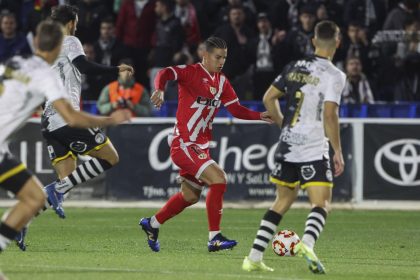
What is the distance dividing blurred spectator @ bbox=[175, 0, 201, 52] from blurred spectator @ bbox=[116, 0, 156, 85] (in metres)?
0.50

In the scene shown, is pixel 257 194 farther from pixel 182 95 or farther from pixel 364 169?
pixel 182 95

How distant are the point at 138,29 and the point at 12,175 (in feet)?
43.0

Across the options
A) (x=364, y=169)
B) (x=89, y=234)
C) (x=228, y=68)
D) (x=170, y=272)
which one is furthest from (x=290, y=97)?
(x=228, y=68)

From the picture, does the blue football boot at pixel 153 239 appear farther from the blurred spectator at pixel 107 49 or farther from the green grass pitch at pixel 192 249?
the blurred spectator at pixel 107 49

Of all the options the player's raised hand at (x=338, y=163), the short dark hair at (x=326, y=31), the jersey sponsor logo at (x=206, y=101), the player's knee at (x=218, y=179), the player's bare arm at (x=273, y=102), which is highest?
the short dark hair at (x=326, y=31)

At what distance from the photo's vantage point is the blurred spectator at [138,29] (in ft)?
70.6

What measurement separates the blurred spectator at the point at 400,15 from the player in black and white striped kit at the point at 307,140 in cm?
1064

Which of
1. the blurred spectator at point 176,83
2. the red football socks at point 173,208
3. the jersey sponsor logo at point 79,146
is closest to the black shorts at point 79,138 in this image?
the jersey sponsor logo at point 79,146

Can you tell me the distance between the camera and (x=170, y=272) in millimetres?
9891

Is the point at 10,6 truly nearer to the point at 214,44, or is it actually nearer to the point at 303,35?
the point at 303,35

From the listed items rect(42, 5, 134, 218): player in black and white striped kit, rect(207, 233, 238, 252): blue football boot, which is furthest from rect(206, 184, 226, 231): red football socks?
rect(42, 5, 134, 218): player in black and white striped kit

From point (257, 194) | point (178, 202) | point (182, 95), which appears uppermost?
point (182, 95)

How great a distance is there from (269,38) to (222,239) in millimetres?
9369

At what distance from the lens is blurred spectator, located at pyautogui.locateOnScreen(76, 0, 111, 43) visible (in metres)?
21.7
